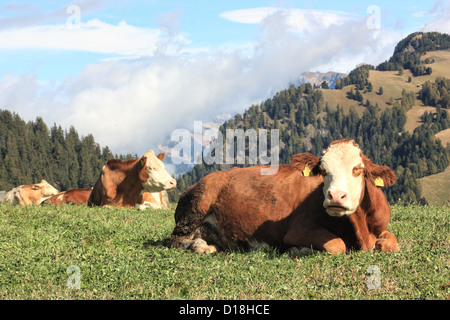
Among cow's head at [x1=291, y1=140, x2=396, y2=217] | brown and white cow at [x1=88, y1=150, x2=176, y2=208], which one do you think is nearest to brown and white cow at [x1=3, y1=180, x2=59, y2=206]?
brown and white cow at [x1=88, y1=150, x2=176, y2=208]

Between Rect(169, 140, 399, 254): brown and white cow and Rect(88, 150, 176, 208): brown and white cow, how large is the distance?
32.4ft

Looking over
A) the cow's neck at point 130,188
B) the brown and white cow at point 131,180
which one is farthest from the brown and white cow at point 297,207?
the cow's neck at point 130,188

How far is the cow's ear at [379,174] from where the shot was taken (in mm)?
9008

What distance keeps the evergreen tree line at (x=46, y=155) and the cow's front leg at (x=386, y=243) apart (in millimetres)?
156382

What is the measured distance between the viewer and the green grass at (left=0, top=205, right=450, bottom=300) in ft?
22.8

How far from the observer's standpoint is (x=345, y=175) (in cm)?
859

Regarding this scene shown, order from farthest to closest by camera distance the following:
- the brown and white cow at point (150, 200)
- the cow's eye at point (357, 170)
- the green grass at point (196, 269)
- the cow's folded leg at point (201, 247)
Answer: the brown and white cow at point (150, 200) → the cow's folded leg at point (201, 247) → the cow's eye at point (357, 170) → the green grass at point (196, 269)

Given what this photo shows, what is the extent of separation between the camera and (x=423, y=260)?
8516 mm

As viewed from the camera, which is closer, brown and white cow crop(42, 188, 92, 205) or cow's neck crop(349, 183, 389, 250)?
cow's neck crop(349, 183, 389, 250)

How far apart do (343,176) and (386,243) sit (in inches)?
72.2

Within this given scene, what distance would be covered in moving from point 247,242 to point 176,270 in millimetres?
2464

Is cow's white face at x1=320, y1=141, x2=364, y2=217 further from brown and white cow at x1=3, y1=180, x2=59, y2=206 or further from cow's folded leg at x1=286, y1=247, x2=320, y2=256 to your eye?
brown and white cow at x1=3, y1=180, x2=59, y2=206

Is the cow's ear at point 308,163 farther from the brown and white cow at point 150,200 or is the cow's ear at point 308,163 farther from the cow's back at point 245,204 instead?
the brown and white cow at point 150,200
